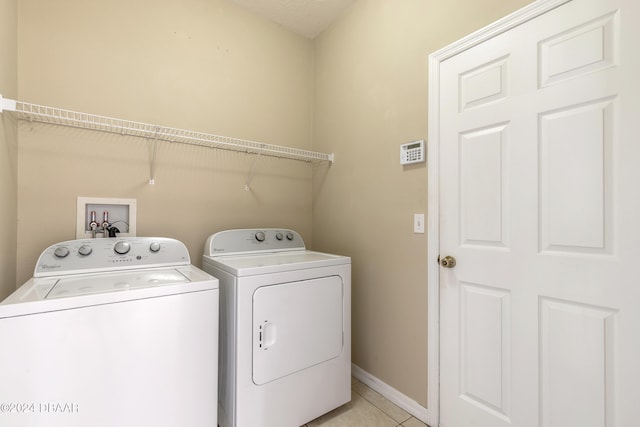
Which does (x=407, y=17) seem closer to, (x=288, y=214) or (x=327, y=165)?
(x=327, y=165)

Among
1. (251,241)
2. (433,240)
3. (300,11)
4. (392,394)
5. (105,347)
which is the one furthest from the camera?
(300,11)

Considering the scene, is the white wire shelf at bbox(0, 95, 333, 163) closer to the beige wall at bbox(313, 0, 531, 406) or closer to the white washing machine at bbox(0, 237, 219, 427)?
the beige wall at bbox(313, 0, 531, 406)

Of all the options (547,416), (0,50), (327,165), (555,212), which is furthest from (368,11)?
(547,416)

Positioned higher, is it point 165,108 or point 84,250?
point 165,108

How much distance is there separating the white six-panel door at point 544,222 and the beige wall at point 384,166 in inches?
6.0

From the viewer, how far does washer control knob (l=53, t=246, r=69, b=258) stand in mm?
1417

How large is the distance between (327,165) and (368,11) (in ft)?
3.68

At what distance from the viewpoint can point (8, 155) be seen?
1358 mm

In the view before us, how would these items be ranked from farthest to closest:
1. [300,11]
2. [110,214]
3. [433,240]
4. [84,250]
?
[300,11] → [110,214] → [433,240] → [84,250]

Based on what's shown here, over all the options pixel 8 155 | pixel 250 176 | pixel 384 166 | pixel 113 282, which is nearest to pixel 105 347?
pixel 113 282

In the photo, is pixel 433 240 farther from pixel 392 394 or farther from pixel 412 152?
pixel 392 394

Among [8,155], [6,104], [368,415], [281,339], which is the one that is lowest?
[368,415]

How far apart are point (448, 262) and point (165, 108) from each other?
1966 mm

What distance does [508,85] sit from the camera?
4.42 ft
